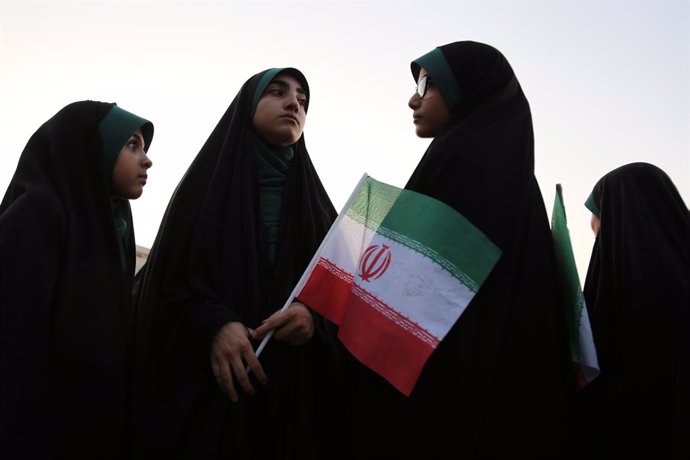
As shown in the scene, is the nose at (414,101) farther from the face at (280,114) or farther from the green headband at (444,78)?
the face at (280,114)

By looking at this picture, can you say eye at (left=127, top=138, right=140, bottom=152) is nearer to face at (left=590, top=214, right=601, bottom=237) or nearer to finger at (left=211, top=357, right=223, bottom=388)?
finger at (left=211, top=357, right=223, bottom=388)

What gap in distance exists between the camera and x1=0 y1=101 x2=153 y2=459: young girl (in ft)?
6.57

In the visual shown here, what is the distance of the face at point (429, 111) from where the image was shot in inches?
99.7

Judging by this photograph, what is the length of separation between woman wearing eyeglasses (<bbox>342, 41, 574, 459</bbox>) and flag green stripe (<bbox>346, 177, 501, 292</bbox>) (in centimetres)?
10

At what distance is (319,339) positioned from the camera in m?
2.39

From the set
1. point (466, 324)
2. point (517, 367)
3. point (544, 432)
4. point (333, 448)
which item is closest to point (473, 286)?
point (466, 324)

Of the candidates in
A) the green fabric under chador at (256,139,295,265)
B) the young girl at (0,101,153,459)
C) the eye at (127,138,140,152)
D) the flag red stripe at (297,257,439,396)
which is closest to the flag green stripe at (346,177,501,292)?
the flag red stripe at (297,257,439,396)

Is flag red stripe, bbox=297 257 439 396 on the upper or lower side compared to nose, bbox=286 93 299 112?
lower

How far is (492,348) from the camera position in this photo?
6.70ft

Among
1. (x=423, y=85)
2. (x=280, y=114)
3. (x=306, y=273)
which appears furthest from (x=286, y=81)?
(x=306, y=273)

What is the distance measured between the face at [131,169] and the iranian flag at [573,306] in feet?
5.84

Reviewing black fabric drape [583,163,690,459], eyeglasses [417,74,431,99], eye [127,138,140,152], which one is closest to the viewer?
black fabric drape [583,163,690,459]

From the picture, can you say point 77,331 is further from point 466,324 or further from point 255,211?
point 466,324

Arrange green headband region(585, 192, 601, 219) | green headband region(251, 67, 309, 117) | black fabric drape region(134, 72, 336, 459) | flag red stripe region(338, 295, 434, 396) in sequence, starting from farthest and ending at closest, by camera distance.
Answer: green headband region(585, 192, 601, 219) < green headband region(251, 67, 309, 117) < black fabric drape region(134, 72, 336, 459) < flag red stripe region(338, 295, 434, 396)
